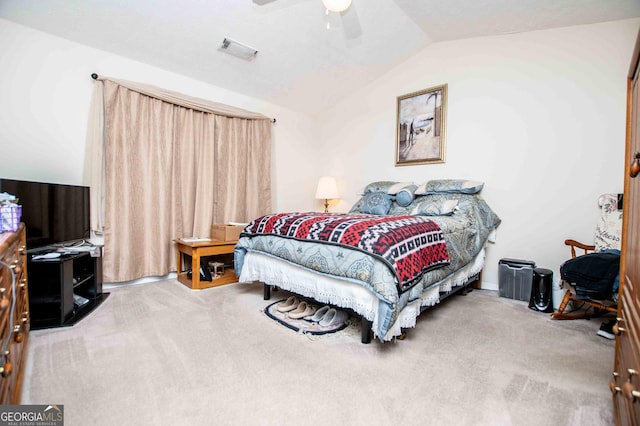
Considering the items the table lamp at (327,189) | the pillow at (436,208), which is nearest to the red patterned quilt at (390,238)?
the pillow at (436,208)

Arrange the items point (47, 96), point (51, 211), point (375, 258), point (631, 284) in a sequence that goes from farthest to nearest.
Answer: point (47, 96), point (51, 211), point (375, 258), point (631, 284)

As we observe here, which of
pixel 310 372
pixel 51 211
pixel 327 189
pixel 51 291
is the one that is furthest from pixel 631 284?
pixel 327 189

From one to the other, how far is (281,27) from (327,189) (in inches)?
81.4

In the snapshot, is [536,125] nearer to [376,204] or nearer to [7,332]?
[376,204]

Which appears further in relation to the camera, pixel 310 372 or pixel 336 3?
pixel 336 3

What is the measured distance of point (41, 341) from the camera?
5.51 feet

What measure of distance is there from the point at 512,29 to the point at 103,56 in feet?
13.0

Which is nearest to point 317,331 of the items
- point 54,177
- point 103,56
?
point 54,177

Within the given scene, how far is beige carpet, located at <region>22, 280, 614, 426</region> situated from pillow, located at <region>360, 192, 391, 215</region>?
1325 mm

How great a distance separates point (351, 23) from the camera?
2816 mm

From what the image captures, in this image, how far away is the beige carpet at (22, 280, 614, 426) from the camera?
117 centimetres

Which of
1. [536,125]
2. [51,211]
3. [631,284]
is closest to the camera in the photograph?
[631,284]

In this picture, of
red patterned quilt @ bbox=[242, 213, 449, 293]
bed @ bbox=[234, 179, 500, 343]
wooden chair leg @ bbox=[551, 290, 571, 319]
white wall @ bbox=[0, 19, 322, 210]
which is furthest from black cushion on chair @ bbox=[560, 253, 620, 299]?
white wall @ bbox=[0, 19, 322, 210]

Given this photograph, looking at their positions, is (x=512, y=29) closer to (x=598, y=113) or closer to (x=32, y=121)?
(x=598, y=113)
